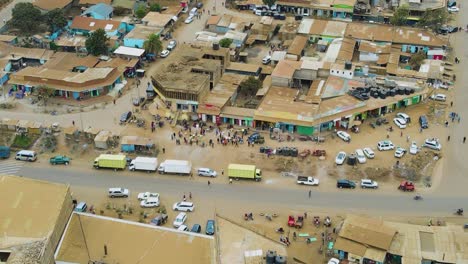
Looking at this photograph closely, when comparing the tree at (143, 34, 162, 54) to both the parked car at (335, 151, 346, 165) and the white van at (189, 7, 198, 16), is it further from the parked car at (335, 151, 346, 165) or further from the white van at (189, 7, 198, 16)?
the parked car at (335, 151, 346, 165)

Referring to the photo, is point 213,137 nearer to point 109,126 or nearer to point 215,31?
point 109,126

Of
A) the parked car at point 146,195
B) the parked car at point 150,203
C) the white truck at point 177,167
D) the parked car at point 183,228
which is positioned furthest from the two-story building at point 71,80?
the parked car at point 183,228

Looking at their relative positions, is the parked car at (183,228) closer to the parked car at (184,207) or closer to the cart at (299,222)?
the parked car at (184,207)

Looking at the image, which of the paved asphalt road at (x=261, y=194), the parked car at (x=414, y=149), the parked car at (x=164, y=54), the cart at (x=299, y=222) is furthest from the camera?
the parked car at (x=164, y=54)

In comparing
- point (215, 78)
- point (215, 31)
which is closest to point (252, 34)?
point (215, 31)

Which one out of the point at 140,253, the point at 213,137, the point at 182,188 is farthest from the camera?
the point at 213,137

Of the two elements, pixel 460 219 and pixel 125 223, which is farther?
pixel 460 219
